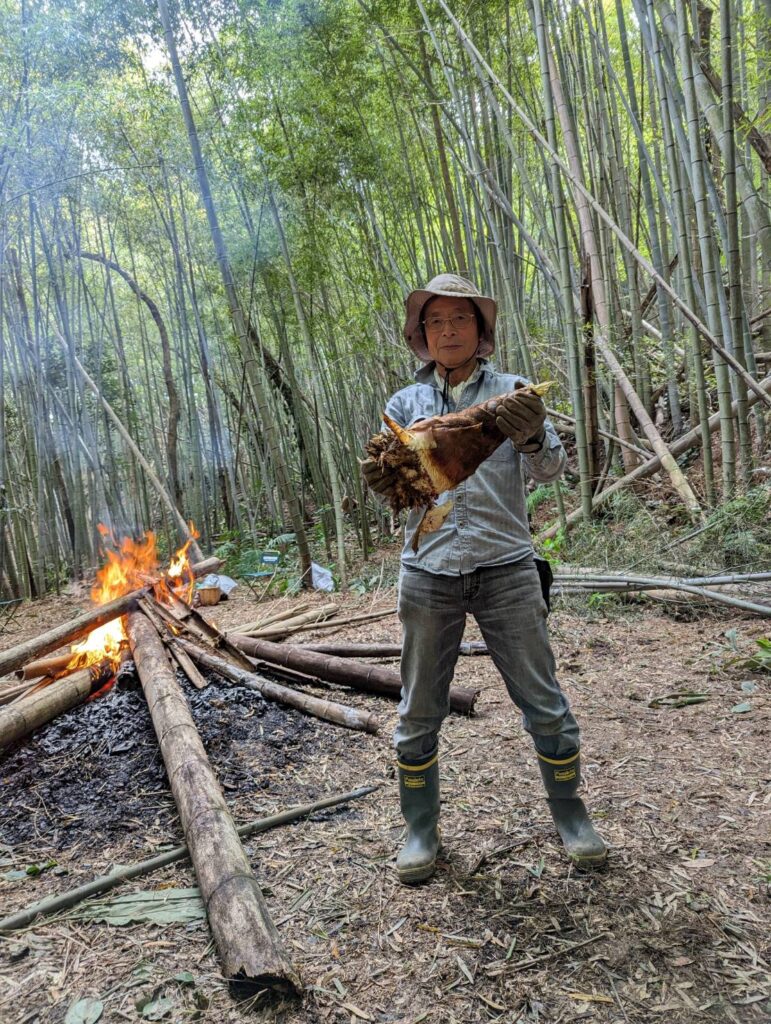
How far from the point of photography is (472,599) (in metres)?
1.58

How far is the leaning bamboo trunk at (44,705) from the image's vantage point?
2416 millimetres

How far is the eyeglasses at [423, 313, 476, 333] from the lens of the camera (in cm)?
159

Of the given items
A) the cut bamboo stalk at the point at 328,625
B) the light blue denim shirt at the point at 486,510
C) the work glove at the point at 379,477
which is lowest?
the cut bamboo stalk at the point at 328,625

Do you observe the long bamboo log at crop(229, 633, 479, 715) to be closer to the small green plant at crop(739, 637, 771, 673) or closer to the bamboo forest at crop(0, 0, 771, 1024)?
the bamboo forest at crop(0, 0, 771, 1024)

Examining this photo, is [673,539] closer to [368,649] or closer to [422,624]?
[368,649]

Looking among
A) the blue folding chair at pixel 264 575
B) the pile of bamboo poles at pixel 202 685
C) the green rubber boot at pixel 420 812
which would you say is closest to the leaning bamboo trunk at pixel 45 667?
the pile of bamboo poles at pixel 202 685

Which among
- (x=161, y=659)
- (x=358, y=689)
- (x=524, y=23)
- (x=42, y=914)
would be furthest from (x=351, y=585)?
(x=524, y=23)

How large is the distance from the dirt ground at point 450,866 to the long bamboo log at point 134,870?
38 millimetres

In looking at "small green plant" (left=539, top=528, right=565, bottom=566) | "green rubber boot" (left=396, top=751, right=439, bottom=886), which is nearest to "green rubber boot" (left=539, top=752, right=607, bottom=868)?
"green rubber boot" (left=396, top=751, right=439, bottom=886)

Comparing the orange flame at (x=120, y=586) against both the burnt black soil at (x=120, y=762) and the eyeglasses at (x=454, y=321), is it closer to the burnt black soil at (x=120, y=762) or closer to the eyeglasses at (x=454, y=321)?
the burnt black soil at (x=120, y=762)

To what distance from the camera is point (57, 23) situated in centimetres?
594

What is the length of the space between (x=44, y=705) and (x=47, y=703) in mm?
17

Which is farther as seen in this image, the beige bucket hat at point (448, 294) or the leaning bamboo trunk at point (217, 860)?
the beige bucket hat at point (448, 294)

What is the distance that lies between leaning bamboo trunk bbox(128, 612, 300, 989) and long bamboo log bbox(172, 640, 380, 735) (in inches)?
16.9
